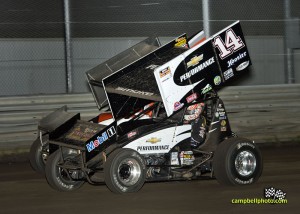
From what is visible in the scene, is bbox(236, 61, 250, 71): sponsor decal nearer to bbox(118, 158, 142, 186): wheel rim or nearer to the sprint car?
the sprint car

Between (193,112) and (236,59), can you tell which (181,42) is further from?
(193,112)

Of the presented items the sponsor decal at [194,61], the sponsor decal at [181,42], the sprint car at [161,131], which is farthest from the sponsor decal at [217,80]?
the sponsor decal at [181,42]

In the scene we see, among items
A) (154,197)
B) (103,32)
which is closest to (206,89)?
(154,197)

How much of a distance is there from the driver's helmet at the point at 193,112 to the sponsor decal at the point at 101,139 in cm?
109

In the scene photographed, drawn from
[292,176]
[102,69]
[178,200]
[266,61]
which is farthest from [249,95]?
[178,200]

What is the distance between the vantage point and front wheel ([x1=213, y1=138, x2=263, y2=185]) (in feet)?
26.3

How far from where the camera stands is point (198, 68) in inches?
317

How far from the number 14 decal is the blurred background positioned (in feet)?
12.2

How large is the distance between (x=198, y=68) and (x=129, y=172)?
1638 millimetres

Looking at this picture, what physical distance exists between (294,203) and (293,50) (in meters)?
6.13

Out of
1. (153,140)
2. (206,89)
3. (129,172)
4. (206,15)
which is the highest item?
(206,15)

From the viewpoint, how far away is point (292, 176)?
8.91 m

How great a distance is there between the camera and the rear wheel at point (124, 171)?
7.51 meters

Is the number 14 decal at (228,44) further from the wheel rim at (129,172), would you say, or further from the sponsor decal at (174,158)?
the wheel rim at (129,172)
